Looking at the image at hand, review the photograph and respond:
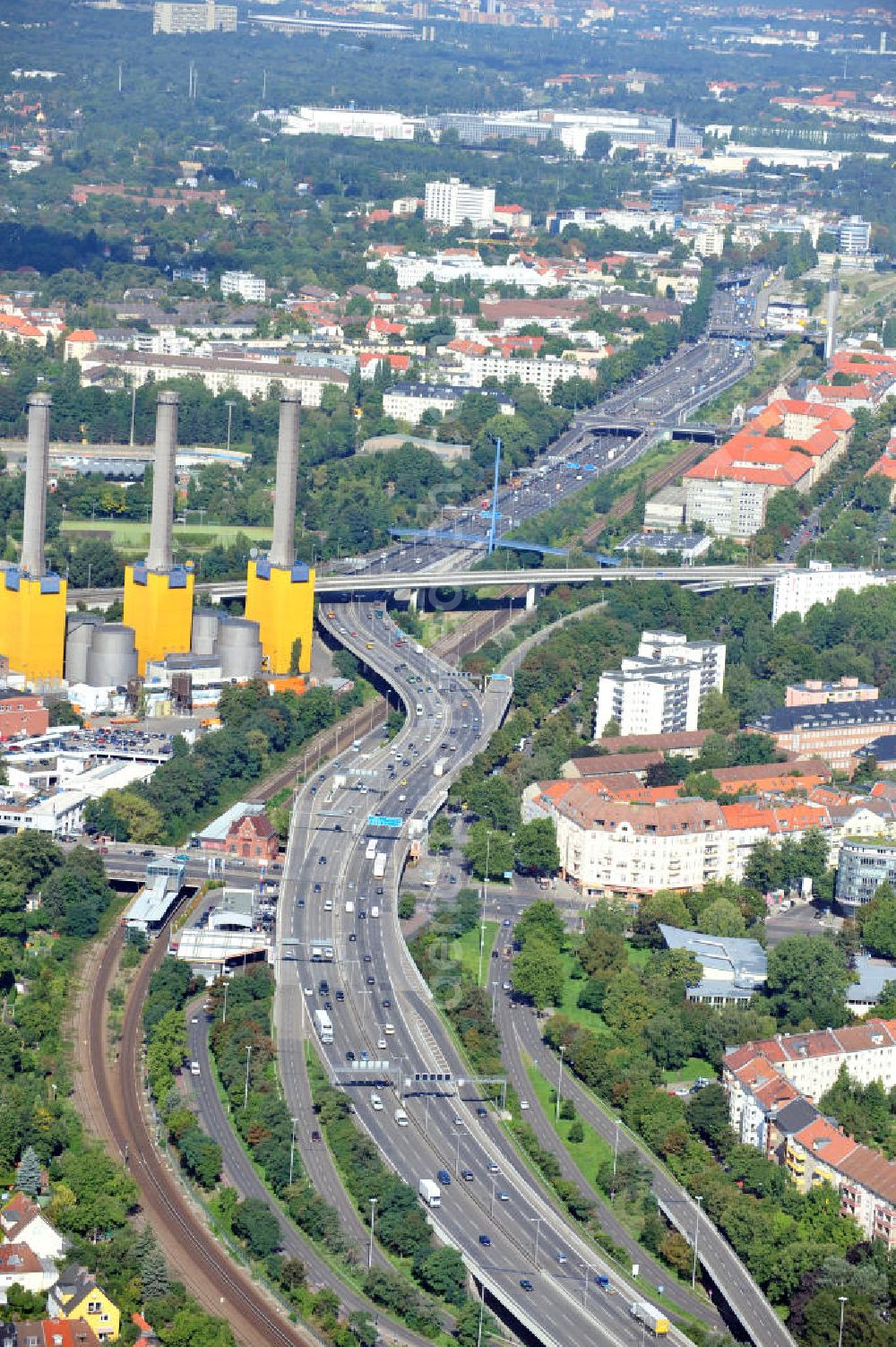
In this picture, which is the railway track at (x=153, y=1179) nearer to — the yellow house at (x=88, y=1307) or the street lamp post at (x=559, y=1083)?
the yellow house at (x=88, y=1307)

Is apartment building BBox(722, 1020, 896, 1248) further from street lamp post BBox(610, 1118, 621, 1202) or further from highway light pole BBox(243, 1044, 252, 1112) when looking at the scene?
highway light pole BBox(243, 1044, 252, 1112)

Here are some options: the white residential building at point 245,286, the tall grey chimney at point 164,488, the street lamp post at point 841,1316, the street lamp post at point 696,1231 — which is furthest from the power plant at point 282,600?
the white residential building at point 245,286

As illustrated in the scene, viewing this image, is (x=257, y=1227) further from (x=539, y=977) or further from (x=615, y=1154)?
(x=539, y=977)

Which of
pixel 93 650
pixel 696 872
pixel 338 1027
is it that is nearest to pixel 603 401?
pixel 93 650

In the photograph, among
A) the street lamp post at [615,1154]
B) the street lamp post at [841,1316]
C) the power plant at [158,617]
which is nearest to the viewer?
the street lamp post at [841,1316]

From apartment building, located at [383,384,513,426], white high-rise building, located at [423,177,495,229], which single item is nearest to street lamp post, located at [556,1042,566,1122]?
apartment building, located at [383,384,513,426]
